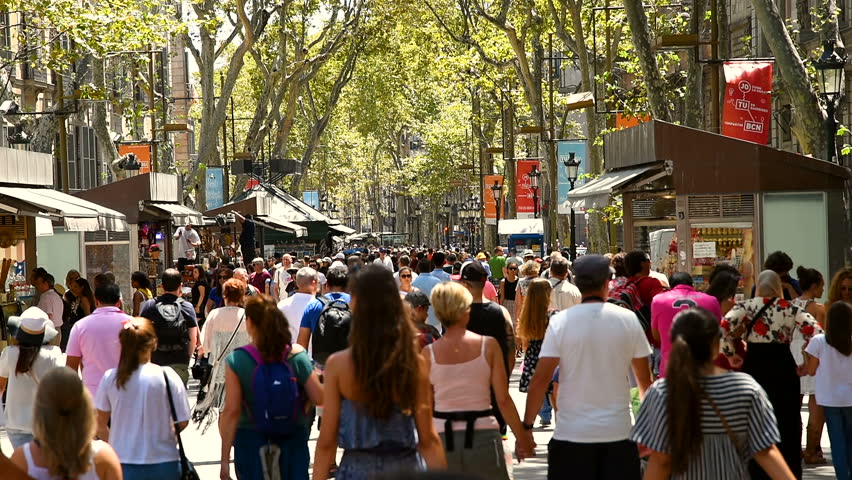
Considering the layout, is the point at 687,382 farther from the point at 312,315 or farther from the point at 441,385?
the point at 312,315

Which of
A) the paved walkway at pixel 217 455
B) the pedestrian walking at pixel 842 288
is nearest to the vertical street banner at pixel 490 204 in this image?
the paved walkway at pixel 217 455

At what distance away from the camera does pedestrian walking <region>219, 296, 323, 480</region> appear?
7352 millimetres

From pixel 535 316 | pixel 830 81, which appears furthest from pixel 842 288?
pixel 830 81

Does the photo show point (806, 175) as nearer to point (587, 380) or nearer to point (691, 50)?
point (691, 50)

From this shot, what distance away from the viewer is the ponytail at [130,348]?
750 centimetres

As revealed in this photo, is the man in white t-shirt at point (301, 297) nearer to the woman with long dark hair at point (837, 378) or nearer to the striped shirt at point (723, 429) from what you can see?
the woman with long dark hair at point (837, 378)

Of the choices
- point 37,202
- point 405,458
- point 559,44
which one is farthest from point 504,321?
point 559,44

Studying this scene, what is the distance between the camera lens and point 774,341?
9258 millimetres

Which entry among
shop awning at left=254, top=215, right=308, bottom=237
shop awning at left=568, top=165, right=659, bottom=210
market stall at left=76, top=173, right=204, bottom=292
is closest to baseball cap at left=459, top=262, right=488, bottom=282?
shop awning at left=568, top=165, right=659, bottom=210

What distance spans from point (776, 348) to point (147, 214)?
20.4 meters

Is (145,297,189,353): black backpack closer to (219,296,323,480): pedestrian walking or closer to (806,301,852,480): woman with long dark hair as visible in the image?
(219,296,323,480): pedestrian walking

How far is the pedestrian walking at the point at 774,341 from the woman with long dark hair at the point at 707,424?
11.1 ft

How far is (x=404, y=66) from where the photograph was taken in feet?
200

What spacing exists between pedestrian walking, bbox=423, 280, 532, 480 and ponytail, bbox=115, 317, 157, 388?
1438 millimetres
